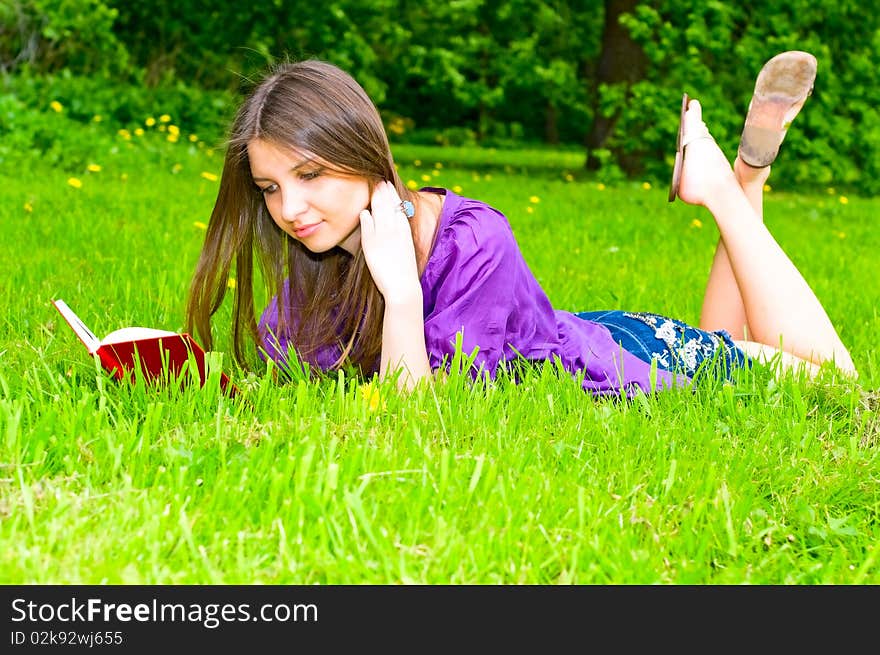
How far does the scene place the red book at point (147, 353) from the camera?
9.05 feet

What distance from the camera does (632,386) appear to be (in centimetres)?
324

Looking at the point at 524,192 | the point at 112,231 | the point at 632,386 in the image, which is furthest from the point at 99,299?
the point at 524,192

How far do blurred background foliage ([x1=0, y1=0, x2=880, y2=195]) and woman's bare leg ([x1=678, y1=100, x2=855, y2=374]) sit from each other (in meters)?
5.54

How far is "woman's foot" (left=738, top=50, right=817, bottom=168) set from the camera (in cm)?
386

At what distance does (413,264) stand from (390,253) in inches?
2.8

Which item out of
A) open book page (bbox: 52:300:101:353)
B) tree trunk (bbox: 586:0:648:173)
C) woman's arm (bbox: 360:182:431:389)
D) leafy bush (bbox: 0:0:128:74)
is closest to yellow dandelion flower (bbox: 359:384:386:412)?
woman's arm (bbox: 360:182:431:389)

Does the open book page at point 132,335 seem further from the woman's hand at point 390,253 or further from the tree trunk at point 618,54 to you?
the tree trunk at point 618,54

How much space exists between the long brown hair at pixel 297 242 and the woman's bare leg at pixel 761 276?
1.19m

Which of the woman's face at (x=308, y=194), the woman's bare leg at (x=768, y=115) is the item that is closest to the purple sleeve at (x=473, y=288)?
the woman's face at (x=308, y=194)

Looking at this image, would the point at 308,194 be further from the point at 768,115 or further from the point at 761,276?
the point at 768,115

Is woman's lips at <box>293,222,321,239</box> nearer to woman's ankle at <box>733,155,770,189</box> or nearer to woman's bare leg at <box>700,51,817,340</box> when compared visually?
woman's bare leg at <box>700,51,817,340</box>

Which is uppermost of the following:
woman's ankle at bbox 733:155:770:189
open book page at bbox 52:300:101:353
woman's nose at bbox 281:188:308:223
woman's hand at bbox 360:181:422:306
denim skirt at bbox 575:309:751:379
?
woman's ankle at bbox 733:155:770:189

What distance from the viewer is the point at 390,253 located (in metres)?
3.01

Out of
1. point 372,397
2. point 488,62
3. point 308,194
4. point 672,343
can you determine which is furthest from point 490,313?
point 488,62
